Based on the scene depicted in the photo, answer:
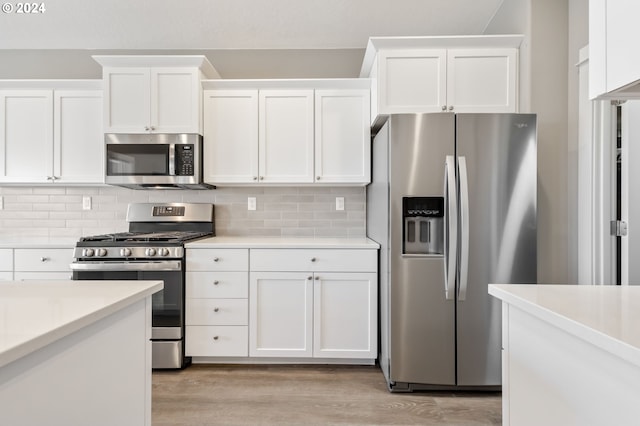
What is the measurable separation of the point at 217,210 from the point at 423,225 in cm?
193

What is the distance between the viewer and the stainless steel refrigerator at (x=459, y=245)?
89.7 inches

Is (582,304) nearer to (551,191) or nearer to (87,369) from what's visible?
(87,369)

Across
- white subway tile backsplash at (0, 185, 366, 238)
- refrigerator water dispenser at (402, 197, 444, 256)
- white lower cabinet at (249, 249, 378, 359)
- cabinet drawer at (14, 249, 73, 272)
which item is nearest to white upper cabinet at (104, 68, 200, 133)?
white subway tile backsplash at (0, 185, 366, 238)

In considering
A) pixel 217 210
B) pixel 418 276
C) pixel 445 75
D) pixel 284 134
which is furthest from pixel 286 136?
pixel 418 276

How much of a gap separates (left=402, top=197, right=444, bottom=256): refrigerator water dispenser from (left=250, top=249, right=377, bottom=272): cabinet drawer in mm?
364

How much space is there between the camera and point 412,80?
260 cm

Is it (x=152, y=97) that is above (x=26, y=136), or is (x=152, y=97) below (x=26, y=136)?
above

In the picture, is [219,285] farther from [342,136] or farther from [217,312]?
[342,136]

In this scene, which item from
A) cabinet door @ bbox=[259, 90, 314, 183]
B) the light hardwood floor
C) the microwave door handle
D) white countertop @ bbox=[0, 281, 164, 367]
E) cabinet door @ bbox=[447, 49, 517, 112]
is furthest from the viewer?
cabinet door @ bbox=[259, 90, 314, 183]

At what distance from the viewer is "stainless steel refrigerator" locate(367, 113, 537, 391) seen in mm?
2277

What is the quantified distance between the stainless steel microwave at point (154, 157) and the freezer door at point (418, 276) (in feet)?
5.32

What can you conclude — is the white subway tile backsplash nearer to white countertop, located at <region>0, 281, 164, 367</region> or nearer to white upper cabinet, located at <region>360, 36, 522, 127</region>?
white upper cabinet, located at <region>360, 36, 522, 127</region>

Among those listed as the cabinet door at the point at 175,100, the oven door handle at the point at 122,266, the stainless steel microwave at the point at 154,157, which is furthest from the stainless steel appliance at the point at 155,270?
the cabinet door at the point at 175,100

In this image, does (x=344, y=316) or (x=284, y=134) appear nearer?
(x=344, y=316)
